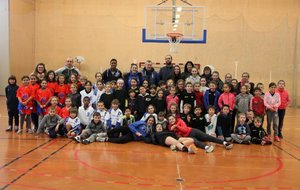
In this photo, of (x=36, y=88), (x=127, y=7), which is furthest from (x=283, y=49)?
(x=36, y=88)

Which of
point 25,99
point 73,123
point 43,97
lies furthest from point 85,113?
point 25,99

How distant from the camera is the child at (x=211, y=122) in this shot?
281 inches

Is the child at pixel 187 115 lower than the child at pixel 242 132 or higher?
higher

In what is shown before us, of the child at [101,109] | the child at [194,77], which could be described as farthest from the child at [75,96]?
the child at [194,77]

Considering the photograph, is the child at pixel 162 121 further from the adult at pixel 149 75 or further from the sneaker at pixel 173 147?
the adult at pixel 149 75

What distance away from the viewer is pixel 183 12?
13.8 meters

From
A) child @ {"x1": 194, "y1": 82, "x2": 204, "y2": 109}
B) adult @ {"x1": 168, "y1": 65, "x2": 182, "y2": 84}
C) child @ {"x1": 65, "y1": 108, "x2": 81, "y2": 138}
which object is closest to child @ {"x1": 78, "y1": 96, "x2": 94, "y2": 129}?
child @ {"x1": 65, "y1": 108, "x2": 81, "y2": 138}

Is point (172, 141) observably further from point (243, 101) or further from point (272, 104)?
point (272, 104)

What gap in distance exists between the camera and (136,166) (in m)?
4.92

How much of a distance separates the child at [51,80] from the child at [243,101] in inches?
170

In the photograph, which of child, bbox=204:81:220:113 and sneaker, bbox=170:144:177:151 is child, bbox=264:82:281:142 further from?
sneaker, bbox=170:144:177:151

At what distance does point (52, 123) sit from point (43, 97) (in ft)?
2.18

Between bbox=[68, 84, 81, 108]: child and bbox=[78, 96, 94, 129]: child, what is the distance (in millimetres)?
405

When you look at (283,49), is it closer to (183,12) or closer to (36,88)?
(183,12)
